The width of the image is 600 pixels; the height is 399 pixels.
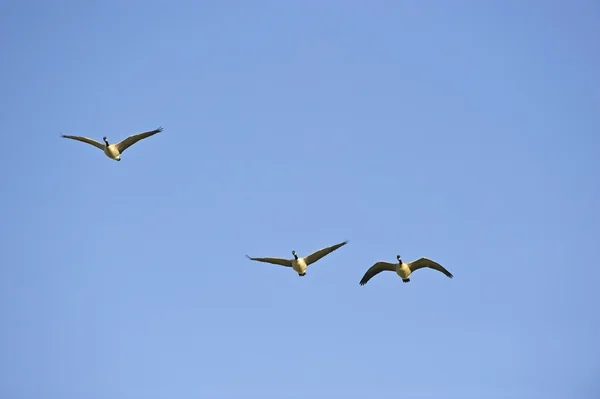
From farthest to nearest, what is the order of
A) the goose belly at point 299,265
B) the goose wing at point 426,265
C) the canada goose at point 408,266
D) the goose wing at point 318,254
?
the goose belly at point 299,265 < the canada goose at point 408,266 < the goose wing at point 426,265 < the goose wing at point 318,254

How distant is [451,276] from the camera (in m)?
30.2

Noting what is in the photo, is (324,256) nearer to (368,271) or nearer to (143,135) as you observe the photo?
(368,271)

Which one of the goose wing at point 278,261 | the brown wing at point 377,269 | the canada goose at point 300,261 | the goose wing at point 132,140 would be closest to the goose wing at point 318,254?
the canada goose at point 300,261

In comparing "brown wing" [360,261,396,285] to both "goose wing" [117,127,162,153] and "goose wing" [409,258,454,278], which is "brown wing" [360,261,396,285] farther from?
"goose wing" [117,127,162,153]

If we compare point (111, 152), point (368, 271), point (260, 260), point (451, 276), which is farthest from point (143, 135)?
point (451, 276)

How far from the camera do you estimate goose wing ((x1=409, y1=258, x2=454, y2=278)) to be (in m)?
30.4

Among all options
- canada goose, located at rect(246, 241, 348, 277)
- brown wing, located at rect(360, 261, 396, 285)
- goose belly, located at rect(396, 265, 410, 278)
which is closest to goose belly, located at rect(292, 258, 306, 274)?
canada goose, located at rect(246, 241, 348, 277)

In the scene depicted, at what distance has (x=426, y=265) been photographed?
1218 inches

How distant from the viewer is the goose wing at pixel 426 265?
30.4 meters

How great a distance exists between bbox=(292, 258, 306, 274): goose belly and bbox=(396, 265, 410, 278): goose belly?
12.5 ft

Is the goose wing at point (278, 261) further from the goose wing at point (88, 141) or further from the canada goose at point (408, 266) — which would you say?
the goose wing at point (88, 141)

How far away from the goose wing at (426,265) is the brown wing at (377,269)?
0.82 m

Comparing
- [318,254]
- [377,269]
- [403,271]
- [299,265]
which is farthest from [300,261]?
[403,271]

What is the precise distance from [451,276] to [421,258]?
1363 millimetres
